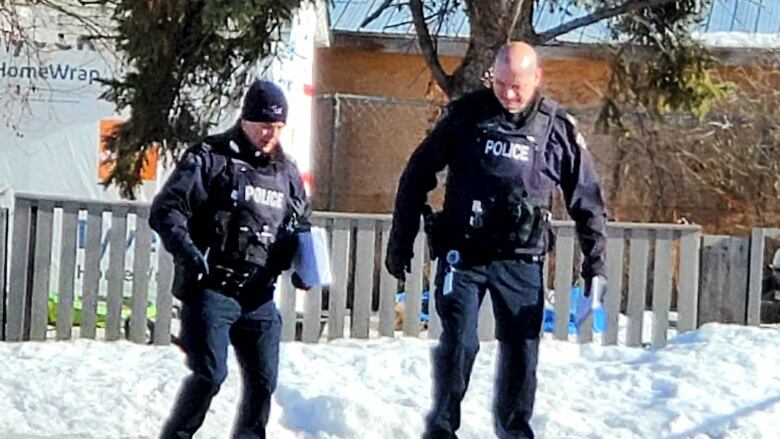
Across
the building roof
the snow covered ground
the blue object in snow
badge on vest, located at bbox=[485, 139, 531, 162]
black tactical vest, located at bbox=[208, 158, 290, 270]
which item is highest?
the building roof

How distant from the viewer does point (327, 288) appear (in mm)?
9734

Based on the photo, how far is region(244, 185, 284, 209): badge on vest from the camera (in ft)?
19.4

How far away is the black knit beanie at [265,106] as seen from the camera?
235 inches

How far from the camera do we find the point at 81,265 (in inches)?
393

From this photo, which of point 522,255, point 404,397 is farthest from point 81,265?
point 522,255

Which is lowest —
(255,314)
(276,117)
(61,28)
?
(255,314)

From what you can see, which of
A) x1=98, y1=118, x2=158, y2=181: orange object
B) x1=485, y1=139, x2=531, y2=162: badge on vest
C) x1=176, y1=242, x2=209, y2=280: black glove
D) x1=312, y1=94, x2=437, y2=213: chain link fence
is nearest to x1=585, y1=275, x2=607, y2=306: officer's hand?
x1=485, y1=139, x2=531, y2=162: badge on vest

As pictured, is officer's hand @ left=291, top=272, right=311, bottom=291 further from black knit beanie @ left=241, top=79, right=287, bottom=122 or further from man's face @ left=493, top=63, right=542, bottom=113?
man's face @ left=493, top=63, right=542, bottom=113

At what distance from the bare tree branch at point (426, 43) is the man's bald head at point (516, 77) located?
471cm

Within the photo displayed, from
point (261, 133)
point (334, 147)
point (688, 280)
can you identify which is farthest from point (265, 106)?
point (334, 147)

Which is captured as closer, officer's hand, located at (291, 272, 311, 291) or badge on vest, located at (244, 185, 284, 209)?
badge on vest, located at (244, 185, 284, 209)

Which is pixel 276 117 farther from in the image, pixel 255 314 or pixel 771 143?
pixel 771 143

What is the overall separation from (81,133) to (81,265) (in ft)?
10.9

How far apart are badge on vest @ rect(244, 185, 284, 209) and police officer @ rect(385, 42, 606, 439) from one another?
509mm
